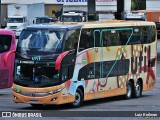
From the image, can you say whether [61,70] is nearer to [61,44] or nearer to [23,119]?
[61,44]

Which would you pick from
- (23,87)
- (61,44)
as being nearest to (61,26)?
(61,44)

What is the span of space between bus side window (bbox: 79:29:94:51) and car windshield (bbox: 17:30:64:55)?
1035 mm

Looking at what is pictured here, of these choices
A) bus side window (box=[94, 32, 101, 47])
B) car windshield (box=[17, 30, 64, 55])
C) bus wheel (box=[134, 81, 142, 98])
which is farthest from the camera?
bus wheel (box=[134, 81, 142, 98])

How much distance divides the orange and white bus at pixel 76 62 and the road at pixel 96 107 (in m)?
0.33

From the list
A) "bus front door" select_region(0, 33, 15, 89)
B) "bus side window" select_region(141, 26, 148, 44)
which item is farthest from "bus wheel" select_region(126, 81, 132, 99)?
"bus front door" select_region(0, 33, 15, 89)

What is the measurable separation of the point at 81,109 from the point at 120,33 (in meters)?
4.42

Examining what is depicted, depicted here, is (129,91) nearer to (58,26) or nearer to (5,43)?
(58,26)

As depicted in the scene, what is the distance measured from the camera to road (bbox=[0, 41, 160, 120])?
18.6 m

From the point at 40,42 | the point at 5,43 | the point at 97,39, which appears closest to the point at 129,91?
the point at 97,39

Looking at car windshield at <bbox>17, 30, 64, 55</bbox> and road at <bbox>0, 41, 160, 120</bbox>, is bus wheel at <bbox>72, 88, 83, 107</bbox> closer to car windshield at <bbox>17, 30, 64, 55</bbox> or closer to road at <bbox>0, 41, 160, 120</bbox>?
road at <bbox>0, 41, 160, 120</bbox>

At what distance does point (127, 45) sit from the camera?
24.3 meters

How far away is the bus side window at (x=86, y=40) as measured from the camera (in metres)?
21.5

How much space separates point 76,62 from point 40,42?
1342 mm

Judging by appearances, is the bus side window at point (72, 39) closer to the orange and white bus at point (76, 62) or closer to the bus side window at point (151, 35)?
the orange and white bus at point (76, 62)
